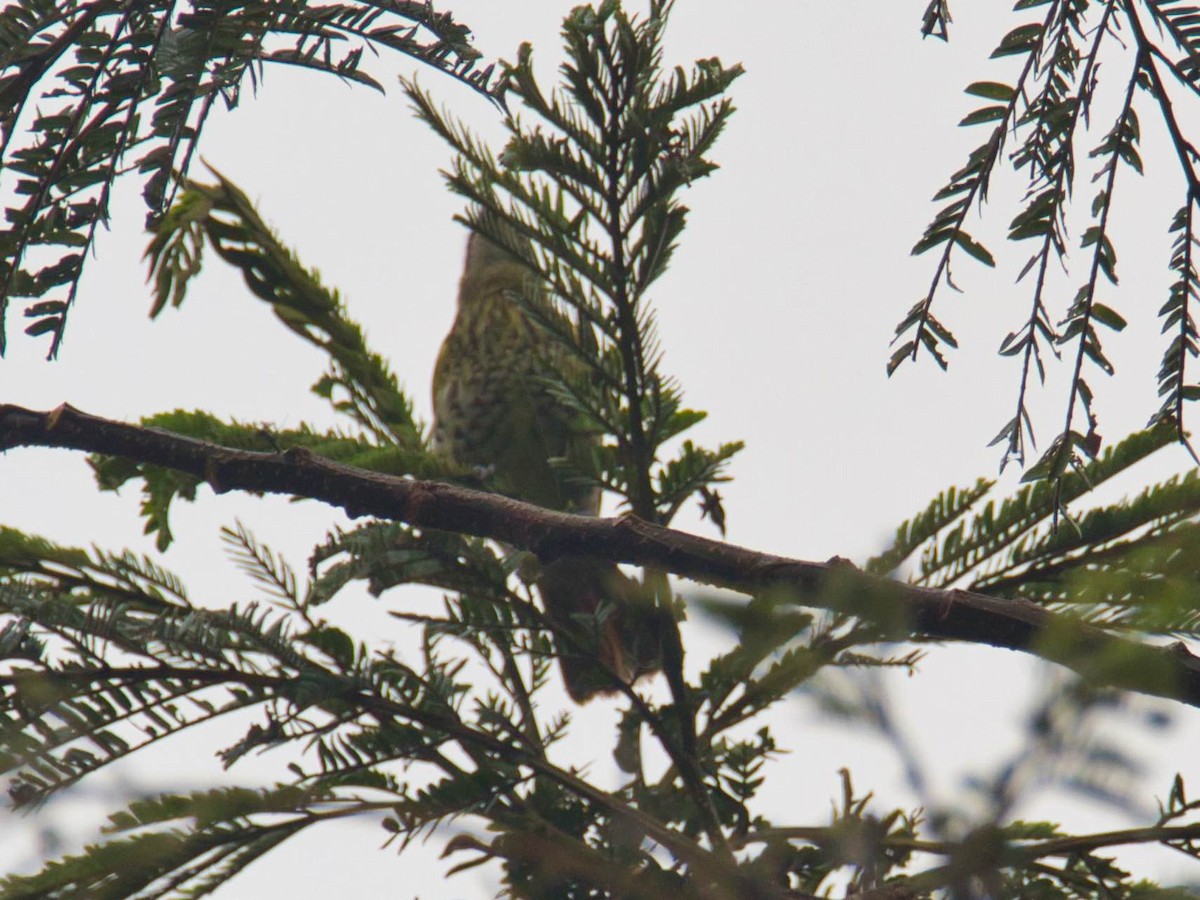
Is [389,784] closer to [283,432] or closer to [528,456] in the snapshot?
[283,432]

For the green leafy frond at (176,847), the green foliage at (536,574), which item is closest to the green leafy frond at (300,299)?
the green foliage at (536,574)

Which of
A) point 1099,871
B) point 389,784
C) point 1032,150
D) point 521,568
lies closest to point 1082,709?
point 1032,150

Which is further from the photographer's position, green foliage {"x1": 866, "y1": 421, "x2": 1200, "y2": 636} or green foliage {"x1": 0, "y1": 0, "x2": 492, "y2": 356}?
green foliage {"x1": 866, "y1": 421, "x2": 1200, "y2": 636}

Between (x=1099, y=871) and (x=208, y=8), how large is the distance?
1.05 metres

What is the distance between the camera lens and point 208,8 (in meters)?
0.87

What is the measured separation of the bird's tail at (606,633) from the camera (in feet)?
4.52

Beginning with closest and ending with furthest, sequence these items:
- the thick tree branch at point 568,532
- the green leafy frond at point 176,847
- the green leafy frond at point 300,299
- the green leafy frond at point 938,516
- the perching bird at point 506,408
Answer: the thick tree branch at point 568,532 < the green leafy frond at point 176,847 < the green leafy frond at point 938,516 < the green leafy frond at point 300,299 < the perching bird at point 506,408

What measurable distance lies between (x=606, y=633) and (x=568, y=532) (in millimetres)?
948

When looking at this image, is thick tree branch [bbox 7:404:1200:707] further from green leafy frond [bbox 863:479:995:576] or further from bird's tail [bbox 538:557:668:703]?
green leafy frond [bbox 863:479:995:576]

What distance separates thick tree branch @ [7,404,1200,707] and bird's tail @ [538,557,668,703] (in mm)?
48

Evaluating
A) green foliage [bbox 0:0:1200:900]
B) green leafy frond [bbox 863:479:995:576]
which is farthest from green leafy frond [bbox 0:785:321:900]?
green leafy frond [bbox 863:479:995:576]

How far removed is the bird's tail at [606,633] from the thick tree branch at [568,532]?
0.05 meters

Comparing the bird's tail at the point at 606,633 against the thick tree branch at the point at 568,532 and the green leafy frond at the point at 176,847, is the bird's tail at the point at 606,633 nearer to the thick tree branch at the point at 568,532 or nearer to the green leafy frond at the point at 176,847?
the thick tree branch at the point at 568,532

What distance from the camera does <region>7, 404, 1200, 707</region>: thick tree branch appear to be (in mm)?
759
